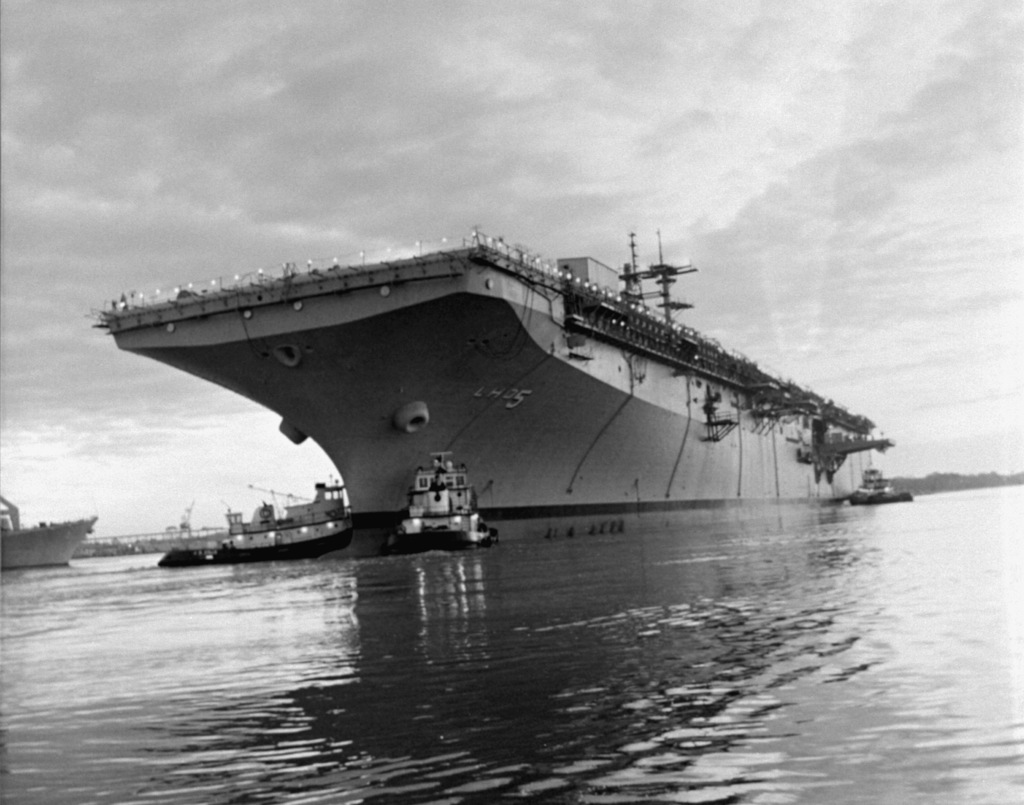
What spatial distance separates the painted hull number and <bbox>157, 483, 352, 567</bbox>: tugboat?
926 centimetres

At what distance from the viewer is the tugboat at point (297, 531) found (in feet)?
A: 150

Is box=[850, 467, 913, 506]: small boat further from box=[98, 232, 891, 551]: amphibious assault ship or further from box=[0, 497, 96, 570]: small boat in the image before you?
box=[0, 497, 96, 570]: small boat

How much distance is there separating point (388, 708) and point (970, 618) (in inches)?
236

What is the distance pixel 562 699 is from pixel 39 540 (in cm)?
8205

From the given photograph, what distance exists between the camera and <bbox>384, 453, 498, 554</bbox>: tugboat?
37156mm

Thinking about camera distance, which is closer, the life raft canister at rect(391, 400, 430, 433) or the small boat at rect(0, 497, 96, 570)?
the life raft canister at rect(391, 400, 430, 433)

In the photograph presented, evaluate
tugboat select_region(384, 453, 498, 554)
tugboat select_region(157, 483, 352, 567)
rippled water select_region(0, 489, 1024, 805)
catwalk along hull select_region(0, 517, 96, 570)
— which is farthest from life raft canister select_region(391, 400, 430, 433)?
catwalk along hull select_region(0, 517, 96, 570)

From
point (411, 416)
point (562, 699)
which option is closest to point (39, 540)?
point (411, 416)

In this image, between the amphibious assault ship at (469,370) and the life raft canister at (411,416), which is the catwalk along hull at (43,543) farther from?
the life raft canister at (411,416)

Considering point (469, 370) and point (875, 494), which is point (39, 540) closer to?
point (469, 370)

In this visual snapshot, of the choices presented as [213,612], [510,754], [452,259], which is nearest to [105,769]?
[510,754]

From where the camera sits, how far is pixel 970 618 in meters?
10.6

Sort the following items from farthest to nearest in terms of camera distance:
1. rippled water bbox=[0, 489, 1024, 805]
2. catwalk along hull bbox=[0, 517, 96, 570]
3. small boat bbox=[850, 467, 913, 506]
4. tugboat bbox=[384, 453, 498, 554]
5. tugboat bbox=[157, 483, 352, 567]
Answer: small boat bbox=[850, 467, 913, 506]
catwalk along hull bbox=[0, 517, 96, 570]
tugboat bbox=[157, 483, 352, 567]
tugboat bbox=[384, 453, 498, 554]
rippled water bbox=[0, 489, 1024, 805]

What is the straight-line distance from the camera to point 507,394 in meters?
38.1
